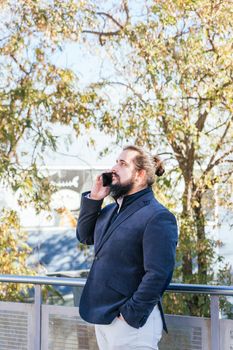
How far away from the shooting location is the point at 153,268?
324 centimetres

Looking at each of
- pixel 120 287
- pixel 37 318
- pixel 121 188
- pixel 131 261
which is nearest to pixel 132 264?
pixel 131 261

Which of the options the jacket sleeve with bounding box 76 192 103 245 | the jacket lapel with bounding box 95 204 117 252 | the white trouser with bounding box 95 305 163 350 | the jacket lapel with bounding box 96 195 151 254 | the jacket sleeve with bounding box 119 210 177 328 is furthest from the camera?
the jacket sleeve with bounding box 76 192 103 245

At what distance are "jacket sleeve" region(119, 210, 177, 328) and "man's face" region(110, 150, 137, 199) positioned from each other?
0.27 metres

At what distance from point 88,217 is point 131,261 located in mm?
482

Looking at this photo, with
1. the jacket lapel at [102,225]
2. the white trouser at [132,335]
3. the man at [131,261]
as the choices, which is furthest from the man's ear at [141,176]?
the white trouser at [132,335]

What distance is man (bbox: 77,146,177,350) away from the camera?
327 centimetres

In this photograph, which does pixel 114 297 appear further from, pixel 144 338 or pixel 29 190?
pixel 29 190

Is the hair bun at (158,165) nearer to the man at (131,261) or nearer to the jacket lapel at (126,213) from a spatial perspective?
the man at (131,261)

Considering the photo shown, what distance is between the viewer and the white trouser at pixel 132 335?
3377 mm


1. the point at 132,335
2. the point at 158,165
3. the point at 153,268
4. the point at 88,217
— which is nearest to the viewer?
the point at 153,268

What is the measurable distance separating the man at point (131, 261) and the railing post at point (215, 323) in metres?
0.38

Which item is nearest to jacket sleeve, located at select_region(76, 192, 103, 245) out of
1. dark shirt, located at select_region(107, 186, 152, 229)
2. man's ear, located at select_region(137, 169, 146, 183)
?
dark shirt, located at select_region(107, 186, 152, 229)

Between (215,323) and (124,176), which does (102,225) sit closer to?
(124,176)

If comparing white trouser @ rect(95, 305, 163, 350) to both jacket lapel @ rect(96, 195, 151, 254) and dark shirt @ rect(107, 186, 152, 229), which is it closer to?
jacket lapel @ rect(96, 195, 151, 254)
